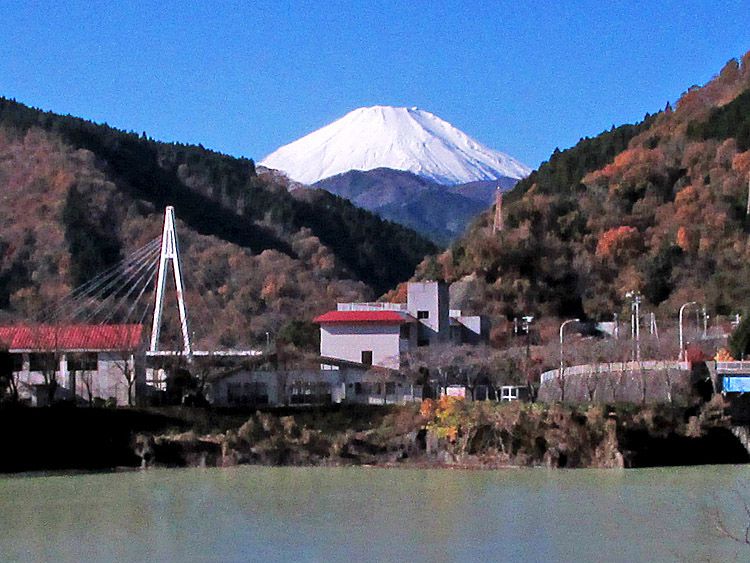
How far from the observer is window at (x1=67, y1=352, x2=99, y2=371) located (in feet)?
115

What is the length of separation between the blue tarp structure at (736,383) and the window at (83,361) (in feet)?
49.5

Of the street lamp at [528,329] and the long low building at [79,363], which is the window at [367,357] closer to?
the street lamp at [528,329]

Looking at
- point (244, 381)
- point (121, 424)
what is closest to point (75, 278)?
point (244, 381)

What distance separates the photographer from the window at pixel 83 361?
34969 mm

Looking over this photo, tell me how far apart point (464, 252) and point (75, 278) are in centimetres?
1613

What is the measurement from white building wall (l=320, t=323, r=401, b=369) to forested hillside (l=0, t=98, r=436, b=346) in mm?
12697

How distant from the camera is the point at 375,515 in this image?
20016mm

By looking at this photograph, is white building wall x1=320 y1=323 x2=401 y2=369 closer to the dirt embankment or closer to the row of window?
the row of window

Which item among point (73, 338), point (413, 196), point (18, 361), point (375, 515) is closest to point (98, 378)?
point (73, 338)

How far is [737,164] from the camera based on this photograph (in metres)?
58.8

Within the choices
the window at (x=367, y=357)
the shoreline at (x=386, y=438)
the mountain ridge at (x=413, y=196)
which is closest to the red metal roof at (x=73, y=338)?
the shoreline at (x=386, y=438)

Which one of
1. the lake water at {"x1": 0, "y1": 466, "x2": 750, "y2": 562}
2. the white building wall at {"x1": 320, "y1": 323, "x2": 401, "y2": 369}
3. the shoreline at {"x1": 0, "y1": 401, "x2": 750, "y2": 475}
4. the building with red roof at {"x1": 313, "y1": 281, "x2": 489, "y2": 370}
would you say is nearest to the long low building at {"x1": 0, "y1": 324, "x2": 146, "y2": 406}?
the shoreline at {"x1": 0, "y1": 401, "x2": 750, "y2": 475}

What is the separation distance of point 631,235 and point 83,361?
2765cm

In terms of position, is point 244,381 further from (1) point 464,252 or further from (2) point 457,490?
(1) point 464,252
